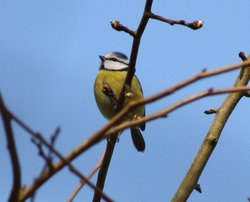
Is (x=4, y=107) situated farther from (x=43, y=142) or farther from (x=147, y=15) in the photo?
(x=147, y=15)

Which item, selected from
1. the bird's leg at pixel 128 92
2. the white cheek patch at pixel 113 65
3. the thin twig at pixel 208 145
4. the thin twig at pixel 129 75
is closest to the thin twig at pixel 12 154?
the thin twig at pixel 129 75

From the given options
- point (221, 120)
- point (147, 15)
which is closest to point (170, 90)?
point (147, 15)

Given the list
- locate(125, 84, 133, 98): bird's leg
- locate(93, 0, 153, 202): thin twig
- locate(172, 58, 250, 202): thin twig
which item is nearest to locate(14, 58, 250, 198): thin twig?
locate(93, 0, 153, 202): thin twig

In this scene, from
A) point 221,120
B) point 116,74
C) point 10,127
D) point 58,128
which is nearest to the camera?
point 10,127

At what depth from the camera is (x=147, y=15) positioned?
1497 millimetres

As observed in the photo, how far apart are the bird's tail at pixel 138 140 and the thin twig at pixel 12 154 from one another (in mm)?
3513

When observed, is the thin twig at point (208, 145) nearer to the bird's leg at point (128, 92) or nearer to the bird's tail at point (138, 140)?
the bird's leg at point (128, 92)

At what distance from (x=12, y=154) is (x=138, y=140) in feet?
11.8

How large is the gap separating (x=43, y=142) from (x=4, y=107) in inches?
3.9

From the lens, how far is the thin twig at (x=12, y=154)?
700 millimetres

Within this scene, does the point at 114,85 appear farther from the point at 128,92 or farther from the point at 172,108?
the point at 172,108

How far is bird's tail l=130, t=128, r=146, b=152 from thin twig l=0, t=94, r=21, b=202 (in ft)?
11.5

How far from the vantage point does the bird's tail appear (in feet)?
13.9

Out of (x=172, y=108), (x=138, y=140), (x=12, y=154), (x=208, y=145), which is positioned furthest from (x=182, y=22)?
(x=138, y=140)
